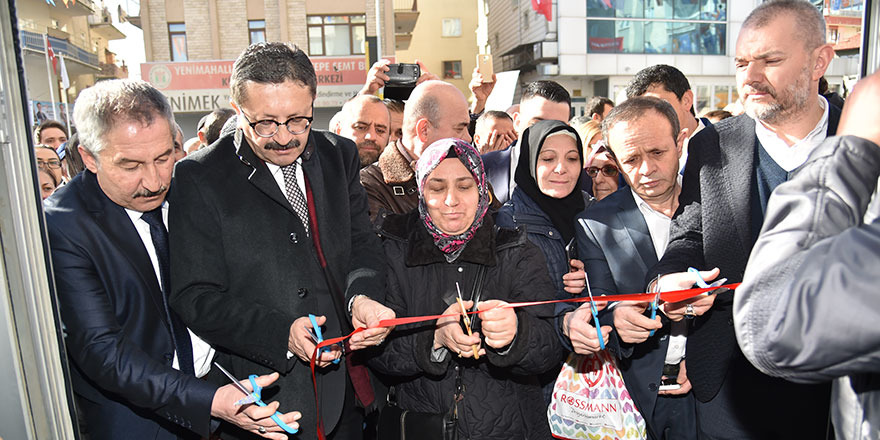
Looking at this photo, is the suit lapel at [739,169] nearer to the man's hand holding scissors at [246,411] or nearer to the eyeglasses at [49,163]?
the man's hand holding scissors at [246,411]

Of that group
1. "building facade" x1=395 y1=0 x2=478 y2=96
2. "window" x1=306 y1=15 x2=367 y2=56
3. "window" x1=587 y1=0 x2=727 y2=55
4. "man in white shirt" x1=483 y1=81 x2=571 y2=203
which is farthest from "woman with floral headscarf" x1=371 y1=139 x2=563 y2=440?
"building facade" x1=395 y1=0 x2=478 y2=96

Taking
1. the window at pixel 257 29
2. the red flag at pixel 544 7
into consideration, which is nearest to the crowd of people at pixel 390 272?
the window at pixel 257 29

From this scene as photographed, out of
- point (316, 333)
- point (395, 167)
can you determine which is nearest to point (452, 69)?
point (395, 167)

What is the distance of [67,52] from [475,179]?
1084 inches

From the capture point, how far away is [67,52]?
77.8 feet

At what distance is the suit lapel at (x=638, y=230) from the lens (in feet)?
8.38

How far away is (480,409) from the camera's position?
2508mm

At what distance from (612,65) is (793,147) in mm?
25258

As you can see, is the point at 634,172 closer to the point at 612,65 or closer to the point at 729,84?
the point at 612,65

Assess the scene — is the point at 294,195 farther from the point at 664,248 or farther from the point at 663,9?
the point at 663,9

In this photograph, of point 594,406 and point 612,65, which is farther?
point 612,65

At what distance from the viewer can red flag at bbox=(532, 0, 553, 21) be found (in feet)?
82.3

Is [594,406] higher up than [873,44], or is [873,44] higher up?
[873,44]

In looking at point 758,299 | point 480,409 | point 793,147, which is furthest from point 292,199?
point 793,147
